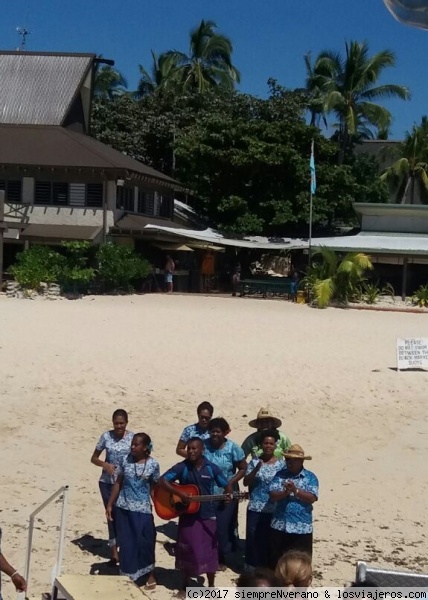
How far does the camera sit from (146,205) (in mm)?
36094

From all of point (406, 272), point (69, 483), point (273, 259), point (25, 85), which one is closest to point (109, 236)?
point (25, 85)

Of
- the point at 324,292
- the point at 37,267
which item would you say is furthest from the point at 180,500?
the point at 37,267

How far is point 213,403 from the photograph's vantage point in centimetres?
1434

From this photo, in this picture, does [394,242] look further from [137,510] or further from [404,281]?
[137,510]

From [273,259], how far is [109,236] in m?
14.2

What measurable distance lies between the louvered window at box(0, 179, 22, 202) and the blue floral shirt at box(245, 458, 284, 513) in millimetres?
26419

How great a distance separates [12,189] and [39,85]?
5473 millimetres

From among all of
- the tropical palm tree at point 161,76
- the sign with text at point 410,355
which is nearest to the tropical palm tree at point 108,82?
the tropical palm tree at point 161,76

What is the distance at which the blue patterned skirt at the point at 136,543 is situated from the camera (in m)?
7.25

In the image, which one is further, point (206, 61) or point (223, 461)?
point (206, 61)

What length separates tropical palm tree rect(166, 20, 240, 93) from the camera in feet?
162

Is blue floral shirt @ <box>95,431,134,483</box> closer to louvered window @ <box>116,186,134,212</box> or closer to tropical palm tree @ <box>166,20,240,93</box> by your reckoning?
louvered window @ <box>116,186,134,212</box>

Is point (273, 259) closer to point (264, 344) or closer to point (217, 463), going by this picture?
point (264, 344)

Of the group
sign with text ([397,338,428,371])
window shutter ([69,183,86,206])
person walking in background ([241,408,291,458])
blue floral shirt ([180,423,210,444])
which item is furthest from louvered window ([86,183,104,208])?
person walking in background ([241,408,291,458])
